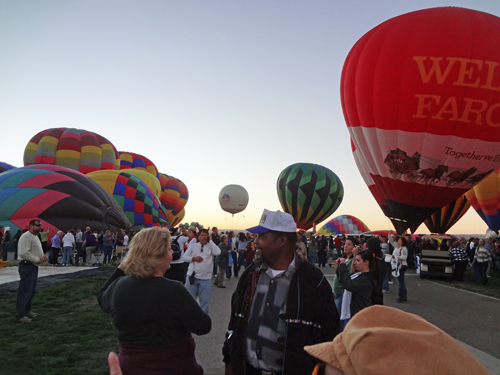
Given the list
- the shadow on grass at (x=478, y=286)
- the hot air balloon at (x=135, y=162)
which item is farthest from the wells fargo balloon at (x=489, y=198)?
the hot air balloon at (x=135, y=162)

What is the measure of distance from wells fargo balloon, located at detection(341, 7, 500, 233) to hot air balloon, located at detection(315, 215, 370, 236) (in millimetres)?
32657

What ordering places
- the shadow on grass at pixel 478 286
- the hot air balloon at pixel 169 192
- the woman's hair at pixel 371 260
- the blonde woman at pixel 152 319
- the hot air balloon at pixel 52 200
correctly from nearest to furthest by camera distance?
the blonde woman at pixel 152 319
the woman's hair at pixel 371 260
the shadow on grass at pixel 478 286
the hot air balloon at pixel 52 200
the hot air balloon at pixel 169 192

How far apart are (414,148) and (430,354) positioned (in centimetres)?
1770

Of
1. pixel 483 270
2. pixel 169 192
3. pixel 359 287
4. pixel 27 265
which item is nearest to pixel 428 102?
pixel 483 270

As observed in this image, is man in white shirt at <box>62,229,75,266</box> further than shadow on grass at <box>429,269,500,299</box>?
Yes

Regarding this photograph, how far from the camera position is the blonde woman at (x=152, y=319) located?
2.12 m

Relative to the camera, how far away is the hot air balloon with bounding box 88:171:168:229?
1094 inches

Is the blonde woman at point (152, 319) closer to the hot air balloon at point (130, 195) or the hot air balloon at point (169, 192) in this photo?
the hot air balloon at point (130, 195)

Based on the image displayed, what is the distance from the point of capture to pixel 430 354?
3.04 ft

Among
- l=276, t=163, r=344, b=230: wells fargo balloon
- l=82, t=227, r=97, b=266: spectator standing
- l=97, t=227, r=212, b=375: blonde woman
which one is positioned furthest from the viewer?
l=276, t=163, r=344, b=230: wells fargo balloon

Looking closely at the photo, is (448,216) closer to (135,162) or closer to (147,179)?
(147,179)

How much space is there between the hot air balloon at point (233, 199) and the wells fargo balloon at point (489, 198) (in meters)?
31.7

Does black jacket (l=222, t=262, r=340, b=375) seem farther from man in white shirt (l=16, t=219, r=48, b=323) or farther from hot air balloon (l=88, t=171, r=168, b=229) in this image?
hot air balloon (l=88, t=171, r=168, b=229)

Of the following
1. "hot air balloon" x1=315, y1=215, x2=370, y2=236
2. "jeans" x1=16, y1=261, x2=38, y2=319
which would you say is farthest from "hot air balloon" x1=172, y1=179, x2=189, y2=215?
"jeans" x1=16, y1=261, x2=38, y2=319
